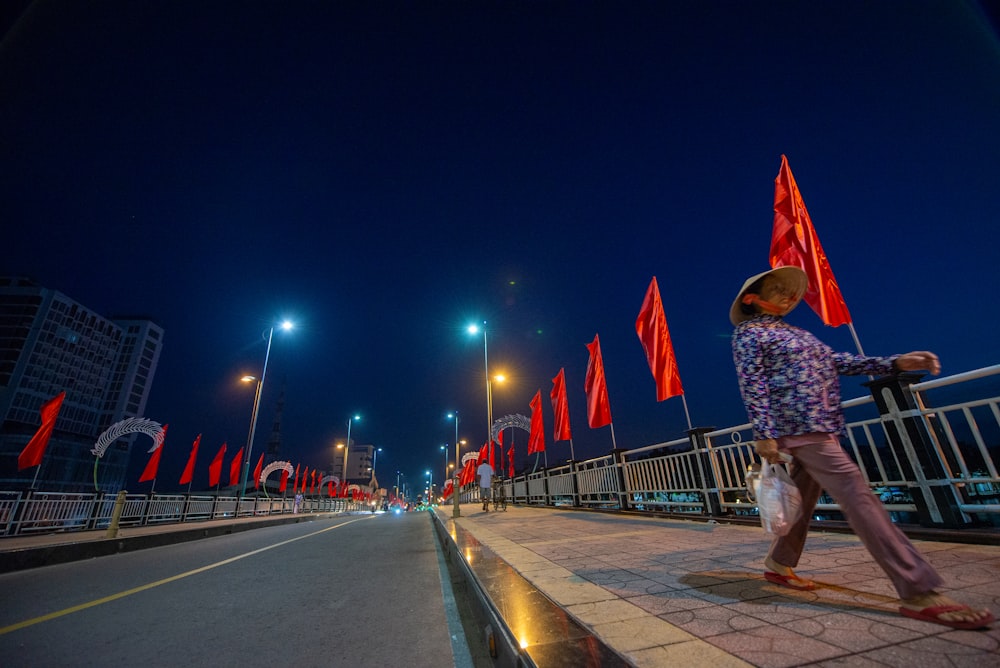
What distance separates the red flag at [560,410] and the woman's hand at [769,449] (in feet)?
38.8

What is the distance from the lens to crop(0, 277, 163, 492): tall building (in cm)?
6431

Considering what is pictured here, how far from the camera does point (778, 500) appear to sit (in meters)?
2.52

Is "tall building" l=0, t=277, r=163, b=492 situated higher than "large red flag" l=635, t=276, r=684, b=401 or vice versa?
"tall building" l=0, t=277, r=163, b=492

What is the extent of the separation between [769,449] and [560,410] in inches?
496

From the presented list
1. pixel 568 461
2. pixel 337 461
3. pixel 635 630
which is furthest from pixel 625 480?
pixel 337 461

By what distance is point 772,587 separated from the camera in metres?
2.58

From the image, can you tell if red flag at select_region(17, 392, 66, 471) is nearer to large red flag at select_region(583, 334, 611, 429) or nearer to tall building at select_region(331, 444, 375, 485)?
large red flag at select_region(583, 334, 611, 429)

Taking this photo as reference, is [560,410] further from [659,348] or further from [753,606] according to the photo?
[753,606]

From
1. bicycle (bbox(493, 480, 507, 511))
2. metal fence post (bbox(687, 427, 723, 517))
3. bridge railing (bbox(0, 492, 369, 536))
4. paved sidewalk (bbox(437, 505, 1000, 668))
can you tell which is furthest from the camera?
bicycle (bbox(493, 480, 507, 511))

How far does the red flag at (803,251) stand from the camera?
571 cm

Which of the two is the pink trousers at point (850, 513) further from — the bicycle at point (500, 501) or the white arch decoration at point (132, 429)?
the white arch decoration at point (132, 429)

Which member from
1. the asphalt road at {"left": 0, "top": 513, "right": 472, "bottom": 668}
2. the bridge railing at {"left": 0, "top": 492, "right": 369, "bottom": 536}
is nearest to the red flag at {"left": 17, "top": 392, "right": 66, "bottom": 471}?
the bridge railing at {"left": 0, "top": 492, "right": 369, "bottom": 536}

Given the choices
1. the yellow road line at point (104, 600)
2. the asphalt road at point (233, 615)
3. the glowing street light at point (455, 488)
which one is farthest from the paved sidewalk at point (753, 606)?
the glowing street light at point (455, 488)

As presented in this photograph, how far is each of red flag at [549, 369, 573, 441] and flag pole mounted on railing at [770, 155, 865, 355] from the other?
868cm
